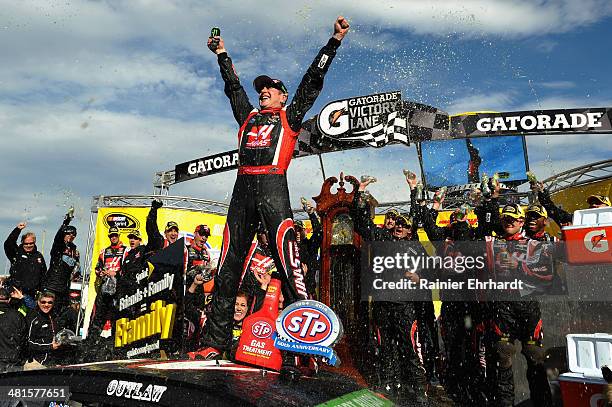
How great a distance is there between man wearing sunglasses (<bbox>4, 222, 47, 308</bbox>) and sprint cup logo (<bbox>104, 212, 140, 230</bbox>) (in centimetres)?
1039

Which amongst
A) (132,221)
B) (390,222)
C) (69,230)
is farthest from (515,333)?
(132,221)

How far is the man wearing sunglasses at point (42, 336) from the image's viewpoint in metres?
6.50

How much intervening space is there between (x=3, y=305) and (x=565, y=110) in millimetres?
11504

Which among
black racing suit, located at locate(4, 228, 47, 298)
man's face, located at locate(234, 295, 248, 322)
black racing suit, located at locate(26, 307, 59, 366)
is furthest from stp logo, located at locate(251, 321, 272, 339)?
black racing suit, located at locate(4, 228, 47, 298)

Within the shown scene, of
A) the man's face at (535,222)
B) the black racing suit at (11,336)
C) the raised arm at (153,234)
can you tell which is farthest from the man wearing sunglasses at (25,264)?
the man's face at (535,222)

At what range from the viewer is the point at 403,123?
41.0ft

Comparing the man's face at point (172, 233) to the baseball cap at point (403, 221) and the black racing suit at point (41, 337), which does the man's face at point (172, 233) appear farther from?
the baseball cap at point (403, 221)

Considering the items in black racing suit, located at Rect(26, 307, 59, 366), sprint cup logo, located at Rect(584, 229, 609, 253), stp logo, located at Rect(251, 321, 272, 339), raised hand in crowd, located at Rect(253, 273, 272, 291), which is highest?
sprint cup logo, located at Rect(584, 229, 609, 253)

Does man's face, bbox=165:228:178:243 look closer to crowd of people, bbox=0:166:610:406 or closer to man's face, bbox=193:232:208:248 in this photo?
man's face, bbox=193:232:208:248

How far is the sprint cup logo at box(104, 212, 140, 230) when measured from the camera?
18344 millimetres

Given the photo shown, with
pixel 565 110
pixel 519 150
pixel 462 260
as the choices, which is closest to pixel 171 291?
pixel 462 260

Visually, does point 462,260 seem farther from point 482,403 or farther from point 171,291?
point 171,291

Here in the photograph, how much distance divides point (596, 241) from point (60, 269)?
6935 millimetres

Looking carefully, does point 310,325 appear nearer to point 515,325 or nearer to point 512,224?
point 515,325
